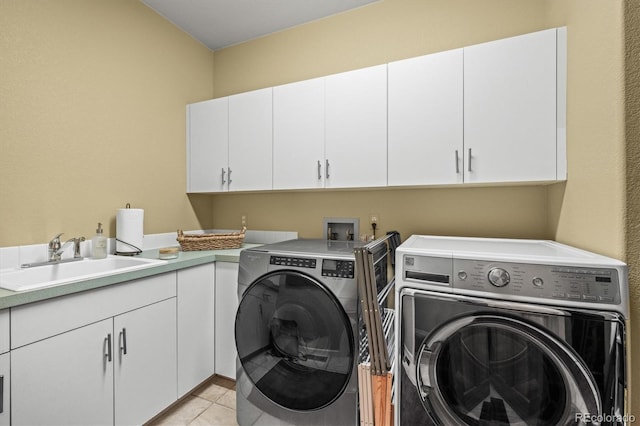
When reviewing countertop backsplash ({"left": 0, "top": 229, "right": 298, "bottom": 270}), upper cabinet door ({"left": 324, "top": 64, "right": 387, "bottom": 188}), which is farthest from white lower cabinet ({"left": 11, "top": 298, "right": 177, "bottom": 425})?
upper cabinet door ({"left": 324, "top": 64, "right": 387, "bottom": 188})

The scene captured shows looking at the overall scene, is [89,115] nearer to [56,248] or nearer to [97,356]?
[56,248]

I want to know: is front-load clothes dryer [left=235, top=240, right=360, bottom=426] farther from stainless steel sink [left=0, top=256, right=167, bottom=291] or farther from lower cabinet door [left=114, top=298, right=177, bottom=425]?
stainless steel sink [left=0, top=256, right=167, bottom=291]

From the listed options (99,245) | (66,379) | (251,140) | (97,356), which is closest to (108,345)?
(97,356)

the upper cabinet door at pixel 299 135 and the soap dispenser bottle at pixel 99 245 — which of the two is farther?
the upper cabinet door at pixel 299 135

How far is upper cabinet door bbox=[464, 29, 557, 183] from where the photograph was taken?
4.85 ft

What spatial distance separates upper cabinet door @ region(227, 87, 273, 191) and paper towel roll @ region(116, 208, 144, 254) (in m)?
0.72

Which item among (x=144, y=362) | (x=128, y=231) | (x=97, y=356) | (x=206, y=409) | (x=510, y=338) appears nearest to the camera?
(x=510, y=338)

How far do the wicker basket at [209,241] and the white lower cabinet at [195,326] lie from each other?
0.83 feet

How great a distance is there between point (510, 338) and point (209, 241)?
199cm

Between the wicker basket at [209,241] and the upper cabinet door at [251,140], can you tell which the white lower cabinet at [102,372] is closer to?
the wicker basket at [209,241]

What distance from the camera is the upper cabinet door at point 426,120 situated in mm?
1668

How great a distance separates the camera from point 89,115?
1897 millimetres

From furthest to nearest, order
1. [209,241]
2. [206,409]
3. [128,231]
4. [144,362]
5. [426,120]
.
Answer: [209,241]
[128,231]
[206,409]
[426,120]
[144,362]

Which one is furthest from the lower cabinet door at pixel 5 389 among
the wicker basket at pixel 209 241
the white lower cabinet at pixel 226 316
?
the wicker basket at pixel 209 241
